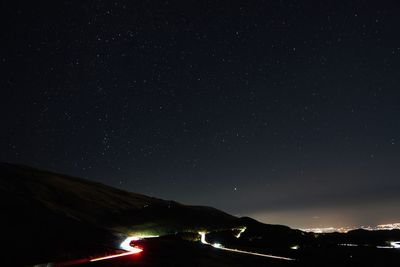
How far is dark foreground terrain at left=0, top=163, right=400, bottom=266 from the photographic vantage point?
73.6 feet

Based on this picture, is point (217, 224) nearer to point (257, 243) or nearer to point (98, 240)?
point (257, 243)

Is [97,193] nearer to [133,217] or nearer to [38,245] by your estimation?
[133,217]

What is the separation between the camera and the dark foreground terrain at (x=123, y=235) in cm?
2242

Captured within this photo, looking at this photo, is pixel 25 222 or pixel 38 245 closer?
pixel 38 245

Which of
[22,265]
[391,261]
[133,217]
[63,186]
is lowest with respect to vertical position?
[22,265]

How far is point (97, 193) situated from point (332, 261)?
50.5 meters

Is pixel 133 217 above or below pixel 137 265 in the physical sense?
above

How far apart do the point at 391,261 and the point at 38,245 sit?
24.8 meters

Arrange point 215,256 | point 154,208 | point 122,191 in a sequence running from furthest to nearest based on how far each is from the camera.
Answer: point 122,191, point 154,208, point 215,256

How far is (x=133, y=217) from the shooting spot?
52812 millimetres

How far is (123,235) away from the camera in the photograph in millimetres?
38469

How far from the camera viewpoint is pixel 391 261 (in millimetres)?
27453

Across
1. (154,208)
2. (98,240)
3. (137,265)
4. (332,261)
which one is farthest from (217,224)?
(137,265)

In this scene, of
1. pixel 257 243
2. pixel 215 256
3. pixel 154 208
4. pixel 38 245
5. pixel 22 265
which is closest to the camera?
pixel 22 265
